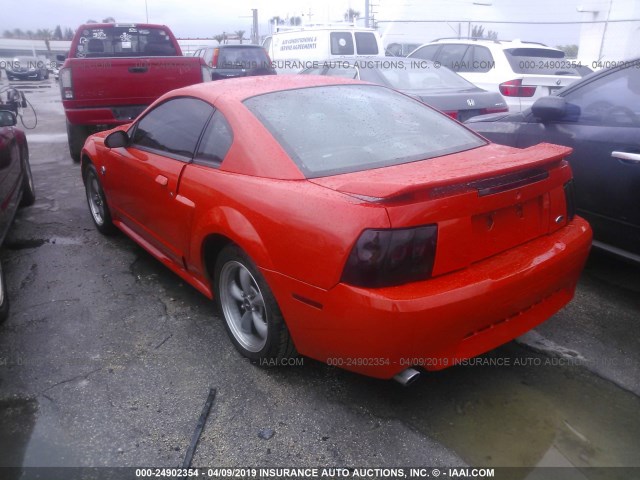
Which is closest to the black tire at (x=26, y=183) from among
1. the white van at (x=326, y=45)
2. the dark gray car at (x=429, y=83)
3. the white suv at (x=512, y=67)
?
the dark gray car at (x=429, y=83)

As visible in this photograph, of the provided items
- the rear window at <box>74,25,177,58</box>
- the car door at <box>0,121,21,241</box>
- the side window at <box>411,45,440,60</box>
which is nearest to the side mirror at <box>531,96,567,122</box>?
the car door at <box>0,121,21,241</box>

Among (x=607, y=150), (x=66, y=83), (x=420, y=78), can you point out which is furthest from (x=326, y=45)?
(x=607, y=150)

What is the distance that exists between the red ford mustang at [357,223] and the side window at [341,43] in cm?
1102

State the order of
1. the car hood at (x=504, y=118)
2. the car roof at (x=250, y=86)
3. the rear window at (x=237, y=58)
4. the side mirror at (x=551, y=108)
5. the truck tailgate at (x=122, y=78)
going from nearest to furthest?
the car roof at (x=250, y=86) → the side mirror at (x=551, y=108) → the car hood at (x=504, y=118) → the truck tailgate at (x=122, y=78) → the rear window at (x=237, y=58)

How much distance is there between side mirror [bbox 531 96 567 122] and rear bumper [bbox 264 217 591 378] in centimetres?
150

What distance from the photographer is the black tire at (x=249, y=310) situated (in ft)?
8.72

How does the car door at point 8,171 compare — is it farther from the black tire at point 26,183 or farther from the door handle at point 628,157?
the door handle at point 628,157

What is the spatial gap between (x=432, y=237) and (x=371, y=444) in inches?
37.3

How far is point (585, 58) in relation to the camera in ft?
59.7

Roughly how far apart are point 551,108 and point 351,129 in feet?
5.53

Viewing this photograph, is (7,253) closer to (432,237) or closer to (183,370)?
(183,370)

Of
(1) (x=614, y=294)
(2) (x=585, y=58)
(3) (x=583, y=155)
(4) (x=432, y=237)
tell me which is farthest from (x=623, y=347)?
(2) (x=585, y=58)

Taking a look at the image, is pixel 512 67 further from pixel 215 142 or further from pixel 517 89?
pixel 215 142

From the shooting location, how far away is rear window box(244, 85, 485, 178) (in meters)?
2.72
